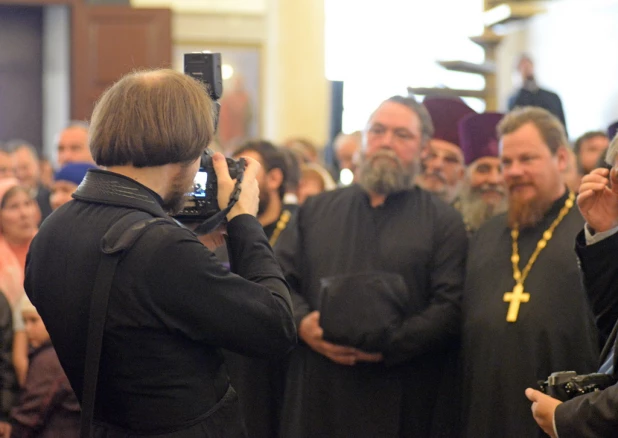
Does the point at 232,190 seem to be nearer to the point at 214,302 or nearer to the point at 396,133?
the point at 214,302

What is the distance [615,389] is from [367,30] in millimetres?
12668

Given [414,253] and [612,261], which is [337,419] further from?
[612,261]

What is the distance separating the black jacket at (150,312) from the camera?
2324 millimetres

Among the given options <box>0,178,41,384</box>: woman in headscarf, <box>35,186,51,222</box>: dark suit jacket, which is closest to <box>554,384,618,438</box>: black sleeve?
<box>0,178,41,384</box>: woman in headscarf

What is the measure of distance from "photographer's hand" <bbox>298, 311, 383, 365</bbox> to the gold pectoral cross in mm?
506

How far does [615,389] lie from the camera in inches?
106

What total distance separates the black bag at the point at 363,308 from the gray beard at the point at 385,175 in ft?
1.56

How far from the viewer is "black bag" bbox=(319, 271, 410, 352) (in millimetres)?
3744

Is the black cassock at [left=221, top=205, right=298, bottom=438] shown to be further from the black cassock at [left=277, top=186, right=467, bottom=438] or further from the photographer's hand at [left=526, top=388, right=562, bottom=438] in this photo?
→ the photographer's hand at [left=526, top=388, right=562, bottom=438]

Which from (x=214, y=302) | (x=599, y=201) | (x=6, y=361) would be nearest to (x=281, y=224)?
(x=6, y=361)

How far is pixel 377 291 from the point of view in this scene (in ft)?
12.4

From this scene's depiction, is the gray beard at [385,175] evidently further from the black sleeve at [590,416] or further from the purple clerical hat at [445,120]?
the purple clerical hat at [445,120]

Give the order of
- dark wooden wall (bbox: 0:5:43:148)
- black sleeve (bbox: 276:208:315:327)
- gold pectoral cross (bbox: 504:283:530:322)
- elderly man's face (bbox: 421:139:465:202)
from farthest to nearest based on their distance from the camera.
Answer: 1. dark wooden wall (bbox: 0:5:43:148)
2. elderly man's face (bbox: 421:139:465:202)
3. black sleeve (bbox: 276:208:315:327)
4. gold pectoral cross (bbox: 504:283:530:322)

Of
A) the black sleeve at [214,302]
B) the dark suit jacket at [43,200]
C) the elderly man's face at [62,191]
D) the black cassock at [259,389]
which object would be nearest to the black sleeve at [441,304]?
the black cassock at [259,389]
